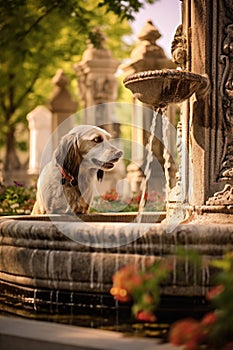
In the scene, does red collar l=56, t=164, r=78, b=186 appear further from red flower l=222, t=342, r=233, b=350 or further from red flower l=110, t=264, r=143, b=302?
red flower l=222, t=342, r=233, b=350

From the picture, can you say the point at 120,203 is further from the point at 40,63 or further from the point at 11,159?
the point at 40,63

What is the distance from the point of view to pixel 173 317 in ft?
20.1

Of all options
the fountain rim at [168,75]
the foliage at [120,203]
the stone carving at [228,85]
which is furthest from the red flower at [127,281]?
the foliage at [120,203]

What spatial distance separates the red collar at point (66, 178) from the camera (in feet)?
28.7

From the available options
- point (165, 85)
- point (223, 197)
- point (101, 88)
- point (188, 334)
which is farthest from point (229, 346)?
point (101, 88)

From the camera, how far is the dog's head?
346 inches

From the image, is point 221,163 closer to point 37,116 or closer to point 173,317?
point 173,317

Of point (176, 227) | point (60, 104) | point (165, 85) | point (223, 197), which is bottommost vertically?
point (176, 227)

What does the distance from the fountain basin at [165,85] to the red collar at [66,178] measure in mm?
1169

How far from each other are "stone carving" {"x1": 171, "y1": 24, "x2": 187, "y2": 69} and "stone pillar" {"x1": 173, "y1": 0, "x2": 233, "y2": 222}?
209 millimetres

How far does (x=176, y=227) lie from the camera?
252 inches

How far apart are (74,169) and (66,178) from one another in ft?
0.53

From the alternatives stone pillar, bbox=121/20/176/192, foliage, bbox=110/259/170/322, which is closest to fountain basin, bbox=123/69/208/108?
foliage, bbox=110/259/170/322

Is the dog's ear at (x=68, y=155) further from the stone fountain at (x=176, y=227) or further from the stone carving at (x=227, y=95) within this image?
the stone carving at (x=227, y=95)
